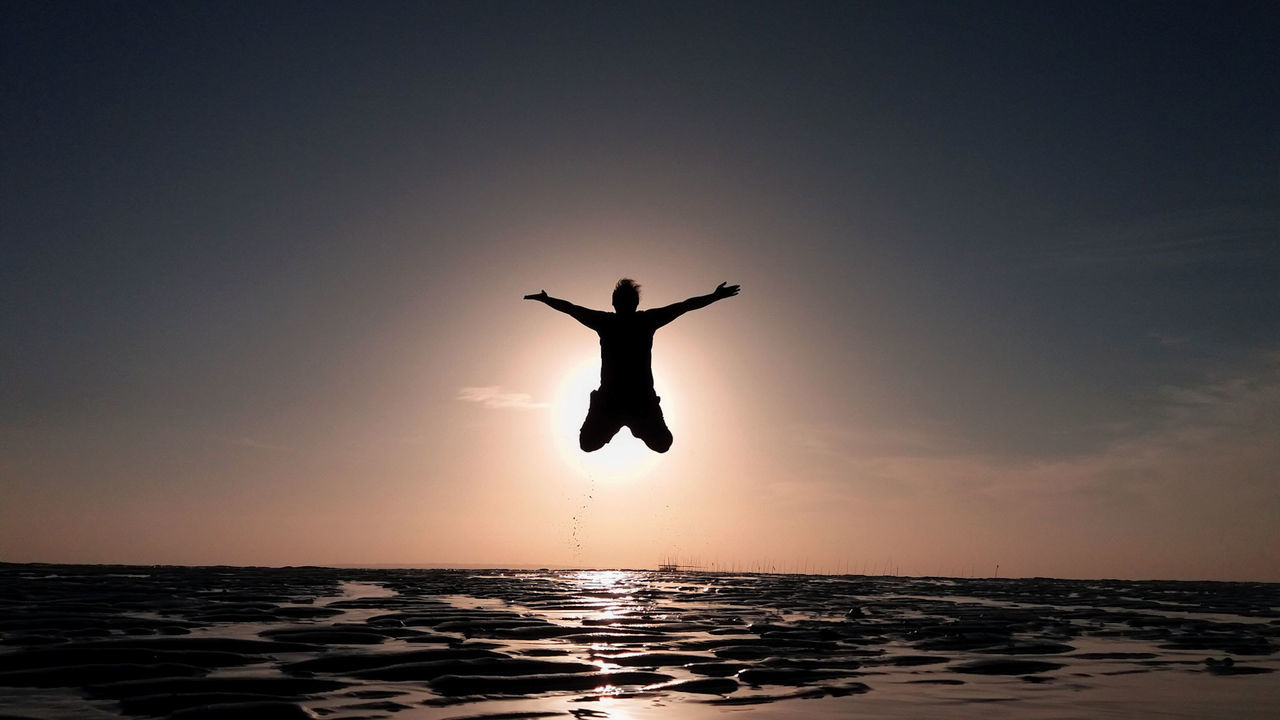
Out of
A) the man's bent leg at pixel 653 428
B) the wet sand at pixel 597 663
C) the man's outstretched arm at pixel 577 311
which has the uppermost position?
the man's outstretched arm at pixel 577 311

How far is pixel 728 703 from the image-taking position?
10.1 m

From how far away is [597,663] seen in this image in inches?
503

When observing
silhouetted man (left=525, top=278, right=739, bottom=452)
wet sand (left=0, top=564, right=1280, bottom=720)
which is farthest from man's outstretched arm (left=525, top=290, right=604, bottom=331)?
wet sand (left=0, top=564, right=1280, bottom=720)

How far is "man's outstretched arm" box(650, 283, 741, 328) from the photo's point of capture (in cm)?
1283

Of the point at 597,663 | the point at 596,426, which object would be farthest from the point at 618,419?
the point at 597,663

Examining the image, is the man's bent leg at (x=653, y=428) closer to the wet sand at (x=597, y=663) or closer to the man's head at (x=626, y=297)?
the man's head at (x=626, y=297)

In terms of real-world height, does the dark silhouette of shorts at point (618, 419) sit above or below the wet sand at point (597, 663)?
above

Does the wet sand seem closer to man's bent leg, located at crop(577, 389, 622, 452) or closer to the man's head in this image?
man's bent leg, located at crop(577, 389, 622, 452)

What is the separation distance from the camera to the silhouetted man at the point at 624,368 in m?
13.4

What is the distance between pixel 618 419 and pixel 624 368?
0.77 meters

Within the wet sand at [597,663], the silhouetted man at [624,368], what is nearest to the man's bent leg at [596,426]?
the silhouetted man at [624,368]

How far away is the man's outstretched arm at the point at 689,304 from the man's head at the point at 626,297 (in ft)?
1.01

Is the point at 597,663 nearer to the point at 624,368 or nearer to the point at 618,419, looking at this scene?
the point at 618,419

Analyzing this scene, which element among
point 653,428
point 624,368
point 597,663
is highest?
point 624,368
